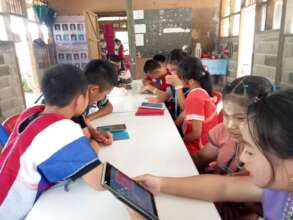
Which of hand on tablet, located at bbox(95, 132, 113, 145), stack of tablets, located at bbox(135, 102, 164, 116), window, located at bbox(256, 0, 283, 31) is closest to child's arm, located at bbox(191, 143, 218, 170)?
hand on tablet, located at bbox(95, 132, 113, 145)

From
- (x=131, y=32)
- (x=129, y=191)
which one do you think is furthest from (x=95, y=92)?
(x=131, y=32)

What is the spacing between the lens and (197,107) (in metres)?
1.44

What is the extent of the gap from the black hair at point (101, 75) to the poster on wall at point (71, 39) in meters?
3.35

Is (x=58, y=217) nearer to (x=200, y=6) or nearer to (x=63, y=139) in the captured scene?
(x=63, y=139)

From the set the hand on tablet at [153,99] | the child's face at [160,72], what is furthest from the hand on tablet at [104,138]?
the child's face at [160,72]

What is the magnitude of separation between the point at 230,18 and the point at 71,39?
330 cm

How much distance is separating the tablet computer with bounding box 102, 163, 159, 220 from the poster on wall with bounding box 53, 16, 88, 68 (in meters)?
4.41

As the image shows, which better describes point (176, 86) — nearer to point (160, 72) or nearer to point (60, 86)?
point (160, 72)

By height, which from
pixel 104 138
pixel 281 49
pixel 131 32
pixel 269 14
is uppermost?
pixel 269 14

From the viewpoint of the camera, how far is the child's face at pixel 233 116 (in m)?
Answer: 0.98

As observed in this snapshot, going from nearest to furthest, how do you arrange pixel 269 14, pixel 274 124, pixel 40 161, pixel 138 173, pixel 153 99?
1. pixel 274 124
2. pixel 40 161
3. pixel 138 173
4. pixel 153 99
5. pixel 269 14

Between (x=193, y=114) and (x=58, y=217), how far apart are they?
3.11 feet

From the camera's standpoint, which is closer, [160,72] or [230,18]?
[160,72]

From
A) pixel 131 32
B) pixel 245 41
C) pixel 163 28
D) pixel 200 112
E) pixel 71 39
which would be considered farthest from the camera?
pixel 163 28
